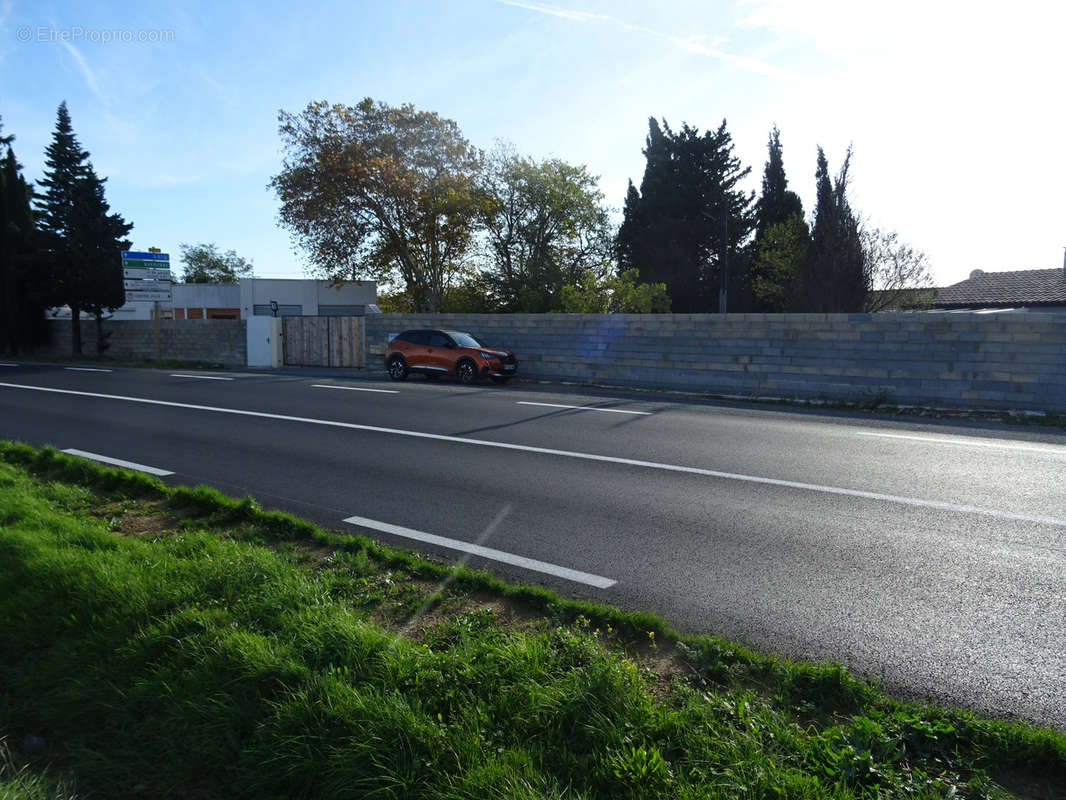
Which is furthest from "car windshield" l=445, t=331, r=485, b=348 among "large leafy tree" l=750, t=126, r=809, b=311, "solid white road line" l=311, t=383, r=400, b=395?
"large leafy tree" l=750, t=126, r=809, b=311

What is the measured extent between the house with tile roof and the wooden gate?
33168 mm

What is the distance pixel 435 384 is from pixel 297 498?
1179 cm

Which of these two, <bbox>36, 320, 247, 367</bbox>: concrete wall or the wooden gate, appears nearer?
the wooden gate

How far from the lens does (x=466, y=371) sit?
18.9m

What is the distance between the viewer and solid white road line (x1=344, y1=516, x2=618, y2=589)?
14.5ft

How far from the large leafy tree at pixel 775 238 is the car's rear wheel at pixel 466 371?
1064 inches

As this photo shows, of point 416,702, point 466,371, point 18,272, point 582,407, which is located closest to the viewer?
point 416,702

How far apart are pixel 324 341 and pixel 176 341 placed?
27.0 ft

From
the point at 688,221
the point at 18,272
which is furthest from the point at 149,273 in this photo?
the point at 688,221

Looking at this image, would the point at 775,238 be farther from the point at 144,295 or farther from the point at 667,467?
the point at 667,467

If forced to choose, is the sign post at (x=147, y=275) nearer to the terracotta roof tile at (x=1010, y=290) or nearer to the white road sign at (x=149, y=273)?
the white road sign at (x=149, y=273)

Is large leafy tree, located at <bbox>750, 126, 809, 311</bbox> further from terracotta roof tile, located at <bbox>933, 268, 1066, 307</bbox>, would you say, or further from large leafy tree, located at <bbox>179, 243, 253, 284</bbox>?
large leafy tree, located at <bbox>179, 243, 253, 284</bbox>

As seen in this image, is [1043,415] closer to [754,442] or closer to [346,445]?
[754,442]

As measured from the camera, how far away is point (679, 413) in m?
12.2
